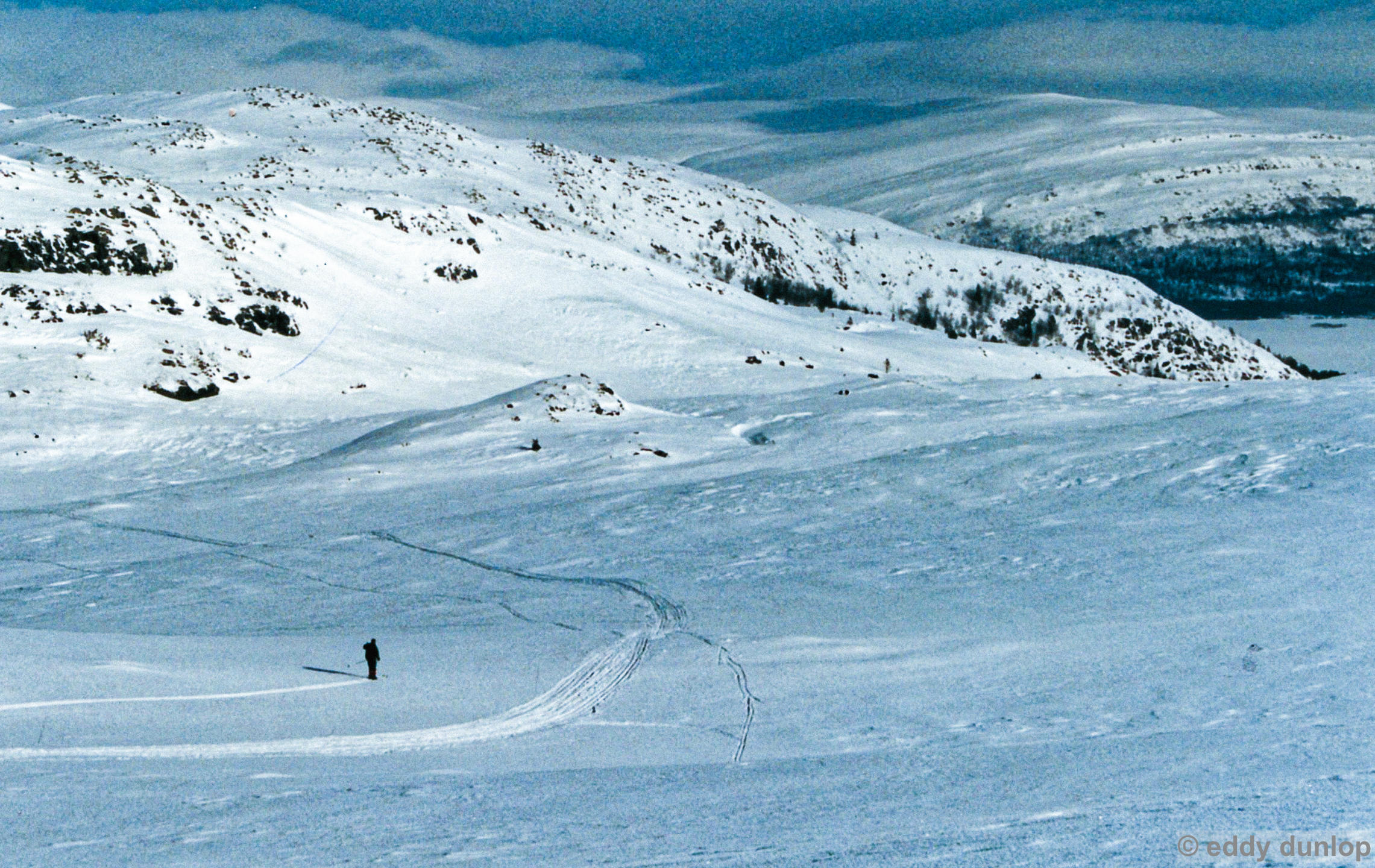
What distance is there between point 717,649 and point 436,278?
34619mm

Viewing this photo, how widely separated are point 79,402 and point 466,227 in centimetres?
2458

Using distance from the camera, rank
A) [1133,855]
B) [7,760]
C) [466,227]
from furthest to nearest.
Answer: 1. [466,227]
2. [7,760]
3. [1133,855]

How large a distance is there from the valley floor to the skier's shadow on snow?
0.07 metres

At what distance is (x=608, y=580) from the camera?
17438 millimetres

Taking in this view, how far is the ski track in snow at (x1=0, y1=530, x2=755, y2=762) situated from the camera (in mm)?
10430

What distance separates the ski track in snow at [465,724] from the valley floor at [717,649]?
0.05 meters

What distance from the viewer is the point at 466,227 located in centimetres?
5178

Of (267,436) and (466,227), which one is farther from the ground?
(466,227)

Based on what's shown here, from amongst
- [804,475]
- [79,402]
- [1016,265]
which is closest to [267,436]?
[79,402]

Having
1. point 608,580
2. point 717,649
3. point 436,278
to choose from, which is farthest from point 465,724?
point 436,278

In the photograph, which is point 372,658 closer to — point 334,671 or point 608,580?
point 334,671

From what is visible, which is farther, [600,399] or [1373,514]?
[600,399]

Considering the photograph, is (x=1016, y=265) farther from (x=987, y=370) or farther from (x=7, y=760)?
(x=7, y=760)

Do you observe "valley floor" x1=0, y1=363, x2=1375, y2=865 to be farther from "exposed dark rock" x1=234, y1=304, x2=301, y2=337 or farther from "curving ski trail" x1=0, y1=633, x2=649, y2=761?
"exposed dark rock" x1=234, y1=304, x2=301, y2=337
